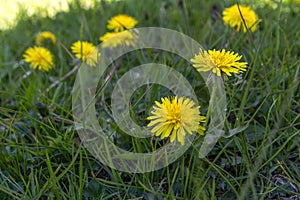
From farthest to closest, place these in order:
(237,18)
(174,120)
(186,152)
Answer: (237,18), (186,152), (174,120)

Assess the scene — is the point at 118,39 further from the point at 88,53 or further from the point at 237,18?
the point at 237,18

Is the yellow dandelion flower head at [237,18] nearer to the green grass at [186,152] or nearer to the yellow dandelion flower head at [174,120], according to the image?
the green grass at [186,152]

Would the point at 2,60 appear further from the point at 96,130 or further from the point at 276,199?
the point at 276,199

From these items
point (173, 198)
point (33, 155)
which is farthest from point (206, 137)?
point (33, 155)

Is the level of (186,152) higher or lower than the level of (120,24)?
lower

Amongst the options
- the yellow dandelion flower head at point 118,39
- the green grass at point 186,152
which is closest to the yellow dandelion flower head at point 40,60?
the green grass at point 186,152

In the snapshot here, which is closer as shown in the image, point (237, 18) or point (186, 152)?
point (186, 152)

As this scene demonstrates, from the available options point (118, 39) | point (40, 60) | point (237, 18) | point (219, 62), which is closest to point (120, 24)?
point (118, 39)

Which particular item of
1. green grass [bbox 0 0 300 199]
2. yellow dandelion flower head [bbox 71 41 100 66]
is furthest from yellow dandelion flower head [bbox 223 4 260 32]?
yellow dandelion flower head [bbox 71 41 100 66]

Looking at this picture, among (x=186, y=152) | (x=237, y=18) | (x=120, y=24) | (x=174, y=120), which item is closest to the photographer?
(x=174, y=120)

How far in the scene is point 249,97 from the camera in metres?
1.24

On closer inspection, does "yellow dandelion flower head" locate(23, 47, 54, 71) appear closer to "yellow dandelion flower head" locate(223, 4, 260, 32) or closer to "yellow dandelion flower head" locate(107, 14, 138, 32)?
"yellow dandelion flower head" locate(107, 14, 138, 32)

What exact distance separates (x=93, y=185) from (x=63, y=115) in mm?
363

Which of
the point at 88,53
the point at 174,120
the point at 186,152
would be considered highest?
the point at 88,53
